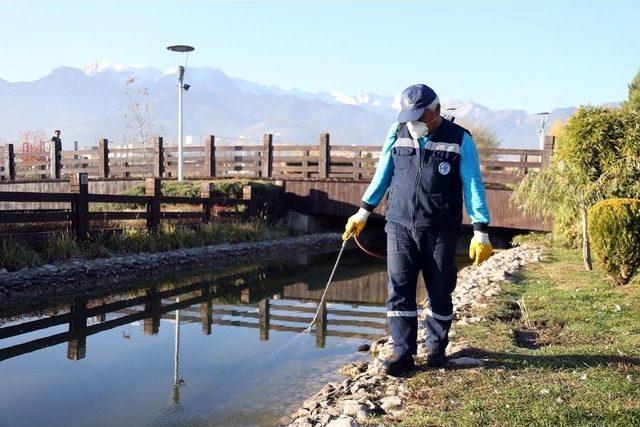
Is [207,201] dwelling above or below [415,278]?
below

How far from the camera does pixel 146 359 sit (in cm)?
584

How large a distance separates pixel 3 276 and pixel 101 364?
134 inches

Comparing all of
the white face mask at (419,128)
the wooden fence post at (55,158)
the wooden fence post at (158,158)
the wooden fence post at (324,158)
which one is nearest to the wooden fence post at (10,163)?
the wooden fence post at (55,158)

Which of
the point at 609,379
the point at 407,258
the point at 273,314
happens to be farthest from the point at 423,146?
the point at 273,314

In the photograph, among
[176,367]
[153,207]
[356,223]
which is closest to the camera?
[356,223]

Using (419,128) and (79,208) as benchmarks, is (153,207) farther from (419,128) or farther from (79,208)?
(419,128)

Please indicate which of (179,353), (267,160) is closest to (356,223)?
(179,353)

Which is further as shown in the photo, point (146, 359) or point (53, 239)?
point (53, 239)

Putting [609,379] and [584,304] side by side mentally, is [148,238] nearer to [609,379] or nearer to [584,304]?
[584,304]

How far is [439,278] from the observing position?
4.11m

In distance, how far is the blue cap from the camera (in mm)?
4051

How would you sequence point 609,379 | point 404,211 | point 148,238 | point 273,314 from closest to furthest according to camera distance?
1. point 609,379
2. point 404,211
3. point 273,314
4. point 148,238

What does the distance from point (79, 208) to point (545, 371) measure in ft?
27.4

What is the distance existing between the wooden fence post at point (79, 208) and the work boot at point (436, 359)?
7622 mm
